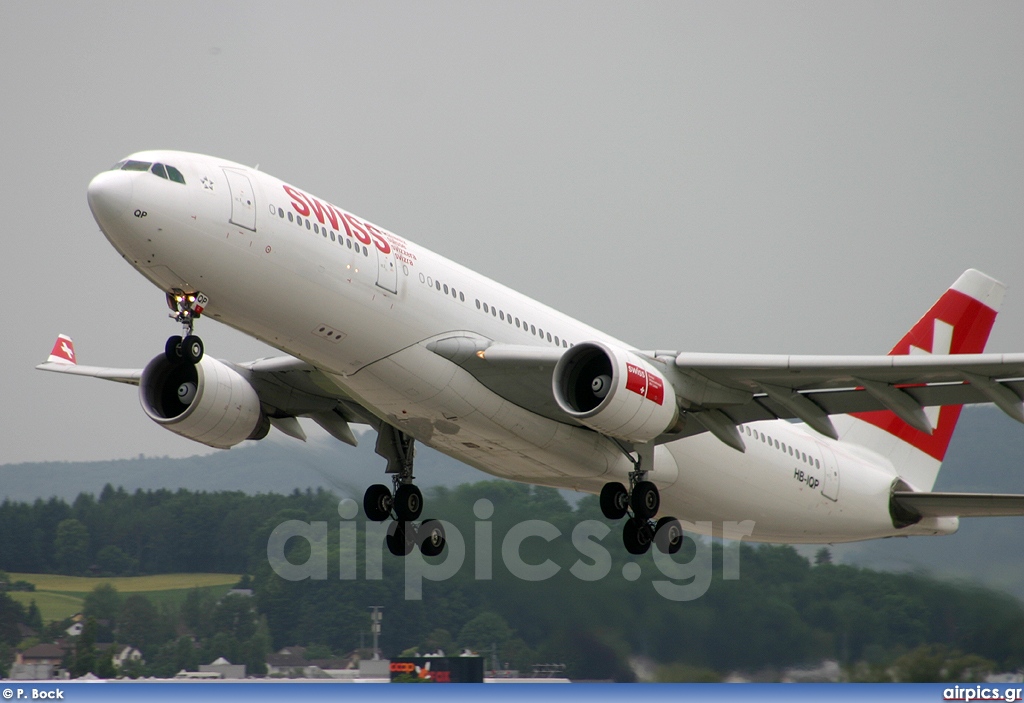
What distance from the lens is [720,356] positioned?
18188 mm

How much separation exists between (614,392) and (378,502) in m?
6.29

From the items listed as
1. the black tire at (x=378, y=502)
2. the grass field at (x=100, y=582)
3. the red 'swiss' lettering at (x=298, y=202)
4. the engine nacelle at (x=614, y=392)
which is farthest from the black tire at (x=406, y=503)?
the grass field at (x=100, y=582)

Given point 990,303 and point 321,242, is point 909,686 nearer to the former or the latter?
point 990,303

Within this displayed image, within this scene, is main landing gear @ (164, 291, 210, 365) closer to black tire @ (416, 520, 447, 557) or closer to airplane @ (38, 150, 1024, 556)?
airplane @ (38, 150, 1024, 556)

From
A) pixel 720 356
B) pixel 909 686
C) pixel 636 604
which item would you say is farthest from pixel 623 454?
pixel 909 686

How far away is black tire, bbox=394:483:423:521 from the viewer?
21219 millimetres

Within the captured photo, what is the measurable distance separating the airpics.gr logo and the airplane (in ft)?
20.4

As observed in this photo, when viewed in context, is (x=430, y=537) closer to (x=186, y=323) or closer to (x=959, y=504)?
(x=186, y=323)

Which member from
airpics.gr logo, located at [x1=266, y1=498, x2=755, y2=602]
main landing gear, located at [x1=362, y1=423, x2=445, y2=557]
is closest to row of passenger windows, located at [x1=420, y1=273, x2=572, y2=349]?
main landing gear, located at [x1=362, y1=423, x2=445, y2=557]

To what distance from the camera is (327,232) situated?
16.2 meters

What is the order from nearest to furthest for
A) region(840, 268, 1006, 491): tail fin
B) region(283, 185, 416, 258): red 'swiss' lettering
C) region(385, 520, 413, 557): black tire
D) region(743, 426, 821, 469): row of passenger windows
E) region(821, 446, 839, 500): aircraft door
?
region(283, 185, 416, 258): red 'swiss' lettering → region(385, 520, 413, 557): black tire → region(743, 426, 821, 469): row of passenger windows → region(821, 446, 839, 500): aircraft door → region(840, 268, 1006, 491): tail fin

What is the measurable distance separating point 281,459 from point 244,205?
29.0 meters

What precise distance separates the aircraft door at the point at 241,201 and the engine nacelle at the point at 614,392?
478 cm

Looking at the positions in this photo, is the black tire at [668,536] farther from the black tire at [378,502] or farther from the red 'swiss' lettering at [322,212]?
the red 'swiss' lettering at [322,212]
